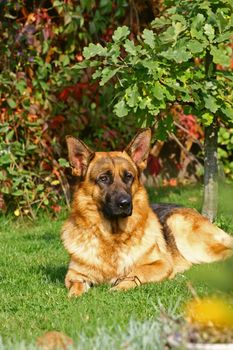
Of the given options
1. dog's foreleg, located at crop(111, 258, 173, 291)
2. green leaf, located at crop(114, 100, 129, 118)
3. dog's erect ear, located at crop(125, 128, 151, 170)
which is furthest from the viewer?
green leaf, located at crop(114, 100, 129, 118)

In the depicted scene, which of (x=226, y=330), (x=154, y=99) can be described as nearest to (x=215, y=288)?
(x=226, y=330)

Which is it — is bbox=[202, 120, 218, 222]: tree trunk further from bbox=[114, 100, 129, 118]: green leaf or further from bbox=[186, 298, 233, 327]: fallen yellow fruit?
bbox=[186, 298, 233, 327]: fallen yellow fruit

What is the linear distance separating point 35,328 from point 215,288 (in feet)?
6.46

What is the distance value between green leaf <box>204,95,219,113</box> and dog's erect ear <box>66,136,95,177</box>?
124 centimetres

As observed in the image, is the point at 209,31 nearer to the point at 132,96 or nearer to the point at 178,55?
the point at 178,55

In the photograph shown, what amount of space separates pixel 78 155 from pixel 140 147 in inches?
19.3

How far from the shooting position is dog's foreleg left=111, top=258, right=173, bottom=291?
5.37m

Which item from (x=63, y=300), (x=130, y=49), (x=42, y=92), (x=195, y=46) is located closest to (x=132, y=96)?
(x=130, y=49)

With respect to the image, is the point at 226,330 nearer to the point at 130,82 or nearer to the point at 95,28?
the point at 130,82

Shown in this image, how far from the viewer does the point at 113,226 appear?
5633 millimetres

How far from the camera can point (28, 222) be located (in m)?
9.04

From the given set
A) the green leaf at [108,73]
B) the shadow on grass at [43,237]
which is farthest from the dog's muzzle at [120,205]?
the shadow on grass at [43,237]

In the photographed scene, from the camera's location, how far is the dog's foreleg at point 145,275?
5367 millimetres

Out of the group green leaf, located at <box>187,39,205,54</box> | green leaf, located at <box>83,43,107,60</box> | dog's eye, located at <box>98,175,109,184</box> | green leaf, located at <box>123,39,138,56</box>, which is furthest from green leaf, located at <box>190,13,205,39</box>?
dog's eye, located at <box>98,175,109,184</box>
